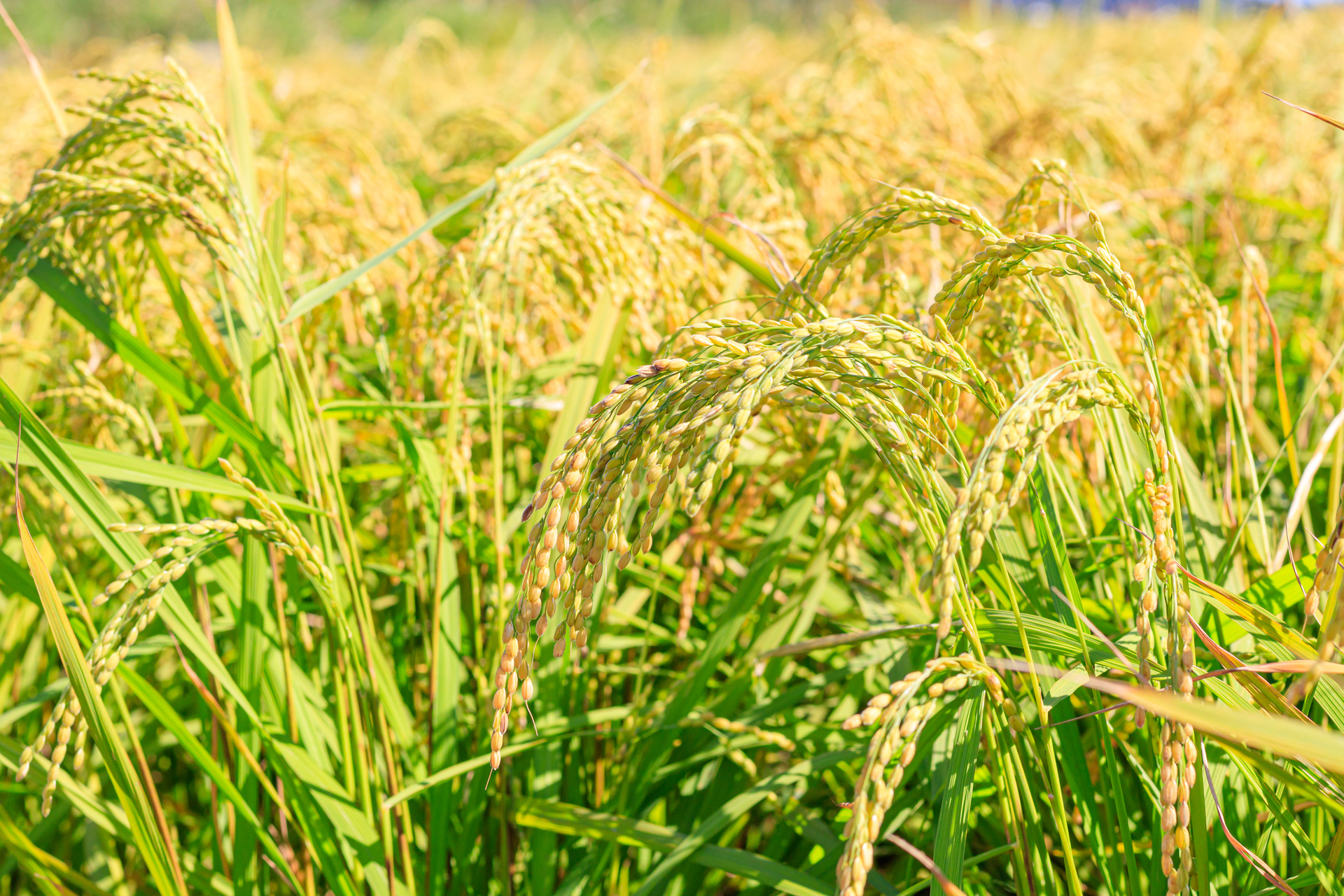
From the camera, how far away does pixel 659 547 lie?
1.77m

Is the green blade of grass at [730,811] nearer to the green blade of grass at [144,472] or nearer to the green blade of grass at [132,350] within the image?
the green blade of grass at [144,472]

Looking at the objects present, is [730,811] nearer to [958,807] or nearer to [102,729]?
[958,807]

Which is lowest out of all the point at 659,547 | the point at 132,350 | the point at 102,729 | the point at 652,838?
the point at 652,838

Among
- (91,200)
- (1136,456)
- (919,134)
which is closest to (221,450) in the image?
(91,200)

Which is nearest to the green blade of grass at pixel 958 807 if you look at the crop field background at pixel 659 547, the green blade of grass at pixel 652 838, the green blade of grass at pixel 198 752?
the crop field background at pixel 659 547

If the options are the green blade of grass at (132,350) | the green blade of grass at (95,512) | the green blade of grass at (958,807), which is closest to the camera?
the green blade of grass at (958,807)

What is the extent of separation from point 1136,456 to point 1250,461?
160mm

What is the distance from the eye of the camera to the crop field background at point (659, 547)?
2.57ft

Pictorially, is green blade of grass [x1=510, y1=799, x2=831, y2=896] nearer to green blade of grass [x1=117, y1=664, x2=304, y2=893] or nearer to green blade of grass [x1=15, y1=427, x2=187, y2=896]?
green blade of grass [x1=117, y1=664, x2=304, y2=893]

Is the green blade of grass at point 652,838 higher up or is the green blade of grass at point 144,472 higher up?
the green blade of grass at point 144,472

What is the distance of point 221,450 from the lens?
1502mm

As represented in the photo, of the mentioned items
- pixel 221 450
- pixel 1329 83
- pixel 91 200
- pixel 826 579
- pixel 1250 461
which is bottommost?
pixel 826 579

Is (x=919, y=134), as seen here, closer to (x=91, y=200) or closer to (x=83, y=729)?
(x=91, y=200)

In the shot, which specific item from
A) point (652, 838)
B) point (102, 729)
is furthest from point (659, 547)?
point (102, 729)
